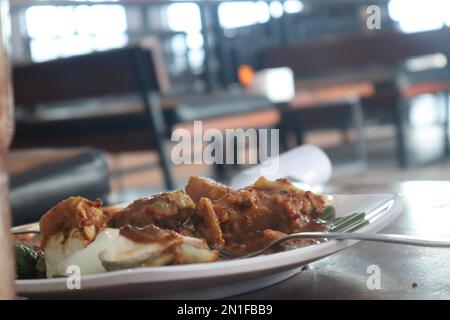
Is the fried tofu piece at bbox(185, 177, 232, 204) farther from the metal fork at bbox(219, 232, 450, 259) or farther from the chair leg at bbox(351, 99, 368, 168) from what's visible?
the chair leg at bbox(351, 99, 368, 168)

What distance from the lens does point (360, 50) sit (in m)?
3.69

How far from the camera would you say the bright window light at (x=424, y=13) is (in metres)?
3.80

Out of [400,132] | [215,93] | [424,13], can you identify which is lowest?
[400,132]

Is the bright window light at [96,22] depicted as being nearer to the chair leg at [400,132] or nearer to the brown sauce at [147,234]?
the chair leg at [400,132]

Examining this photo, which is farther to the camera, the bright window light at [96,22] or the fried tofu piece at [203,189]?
the bright window light at [96,22]

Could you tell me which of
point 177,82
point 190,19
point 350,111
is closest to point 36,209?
point 190,19

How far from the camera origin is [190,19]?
368cm

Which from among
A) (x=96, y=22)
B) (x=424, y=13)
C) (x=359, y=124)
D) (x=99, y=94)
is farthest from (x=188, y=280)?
(x=96, y=22)

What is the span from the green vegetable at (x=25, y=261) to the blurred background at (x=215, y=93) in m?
0.55

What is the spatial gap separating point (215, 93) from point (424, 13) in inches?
52.1

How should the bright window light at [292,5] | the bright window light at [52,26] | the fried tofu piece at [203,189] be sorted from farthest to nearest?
the bright window light at [52,26], the bright window light at [292,5], the fried tofu piece at [203,189]

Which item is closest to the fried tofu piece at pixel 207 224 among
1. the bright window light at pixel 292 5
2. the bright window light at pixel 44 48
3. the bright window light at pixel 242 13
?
the bright window light at pixel 292 5

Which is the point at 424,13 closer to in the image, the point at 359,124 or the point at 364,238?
the point at 359,124

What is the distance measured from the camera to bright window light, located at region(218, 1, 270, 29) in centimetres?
358
